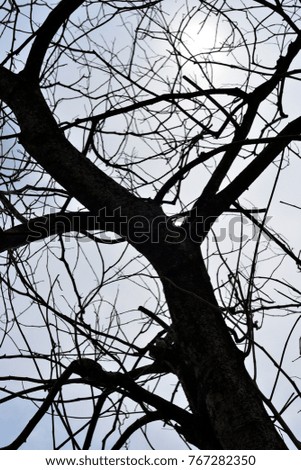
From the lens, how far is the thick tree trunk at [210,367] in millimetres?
1414

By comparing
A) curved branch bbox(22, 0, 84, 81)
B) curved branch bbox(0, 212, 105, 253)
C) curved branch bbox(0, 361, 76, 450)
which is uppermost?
curved branch bbox(22, 0, 84, 81)

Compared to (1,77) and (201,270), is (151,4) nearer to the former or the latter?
(1,77)

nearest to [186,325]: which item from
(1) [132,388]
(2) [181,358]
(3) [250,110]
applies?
(2) [181,358]

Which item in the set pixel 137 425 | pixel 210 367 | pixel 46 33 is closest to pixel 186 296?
pixel 210 367

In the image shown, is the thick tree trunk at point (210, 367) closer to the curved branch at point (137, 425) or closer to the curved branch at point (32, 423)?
the curved branch at point (137, 425)

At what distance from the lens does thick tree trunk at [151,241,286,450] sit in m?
1.41

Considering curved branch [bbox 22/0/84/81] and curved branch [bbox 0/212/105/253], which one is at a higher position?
curved branch [bbox 22/0/84/81]

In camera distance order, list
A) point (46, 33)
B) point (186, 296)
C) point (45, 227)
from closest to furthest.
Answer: point (186, 296)
point (45, 227)
point (46, 33)

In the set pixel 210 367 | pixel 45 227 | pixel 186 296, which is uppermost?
pixel 45 227

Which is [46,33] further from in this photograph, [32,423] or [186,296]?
[32,423]

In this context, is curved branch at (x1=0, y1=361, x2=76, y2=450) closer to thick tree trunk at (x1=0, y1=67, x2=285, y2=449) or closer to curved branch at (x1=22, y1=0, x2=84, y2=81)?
thick tree trunk at (x1=0, y1=67, x2=285, y2=449)

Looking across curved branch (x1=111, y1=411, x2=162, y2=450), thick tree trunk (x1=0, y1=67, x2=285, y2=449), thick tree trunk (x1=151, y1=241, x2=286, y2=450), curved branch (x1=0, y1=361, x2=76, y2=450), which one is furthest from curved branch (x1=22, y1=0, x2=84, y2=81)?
curved branch (x1=111, y1=411, x2=162, y2=450)

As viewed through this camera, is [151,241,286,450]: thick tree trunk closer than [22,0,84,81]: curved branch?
Yes

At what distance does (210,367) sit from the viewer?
1.55 meters
